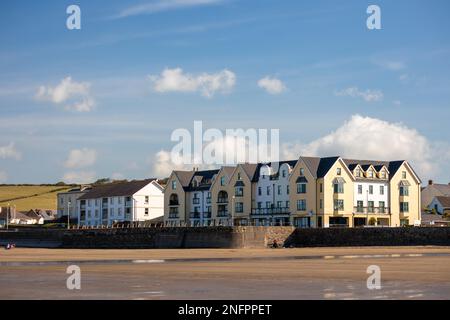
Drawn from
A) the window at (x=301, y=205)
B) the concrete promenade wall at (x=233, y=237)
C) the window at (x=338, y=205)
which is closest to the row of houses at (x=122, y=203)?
the concrete promenade wall at (x=233, y=237)

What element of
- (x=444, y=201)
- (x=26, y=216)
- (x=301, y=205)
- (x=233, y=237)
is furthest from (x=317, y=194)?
(x=26, y=216)

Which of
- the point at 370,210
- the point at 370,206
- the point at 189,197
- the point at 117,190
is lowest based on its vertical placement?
the point at 370,210

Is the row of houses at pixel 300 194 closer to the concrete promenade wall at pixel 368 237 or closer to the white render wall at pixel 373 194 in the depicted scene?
the white render wall at pixel 373 194

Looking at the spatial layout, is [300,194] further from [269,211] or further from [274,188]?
[269,211]

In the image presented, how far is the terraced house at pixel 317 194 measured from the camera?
103938mm

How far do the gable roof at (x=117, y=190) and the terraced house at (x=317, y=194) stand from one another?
19.6m

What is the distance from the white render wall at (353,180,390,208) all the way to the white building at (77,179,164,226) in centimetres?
4208

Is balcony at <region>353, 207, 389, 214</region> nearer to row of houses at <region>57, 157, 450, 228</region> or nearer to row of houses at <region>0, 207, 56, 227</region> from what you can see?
row of houses at <region>57, 157, 450, 228</region>

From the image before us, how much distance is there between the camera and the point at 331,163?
4087 inches

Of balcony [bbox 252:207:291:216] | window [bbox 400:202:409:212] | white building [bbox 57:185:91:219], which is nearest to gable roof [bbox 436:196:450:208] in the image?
window [bbox 400:202:409:212]

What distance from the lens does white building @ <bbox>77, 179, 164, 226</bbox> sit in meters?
133

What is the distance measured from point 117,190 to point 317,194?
153ft

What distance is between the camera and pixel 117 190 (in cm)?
13800
